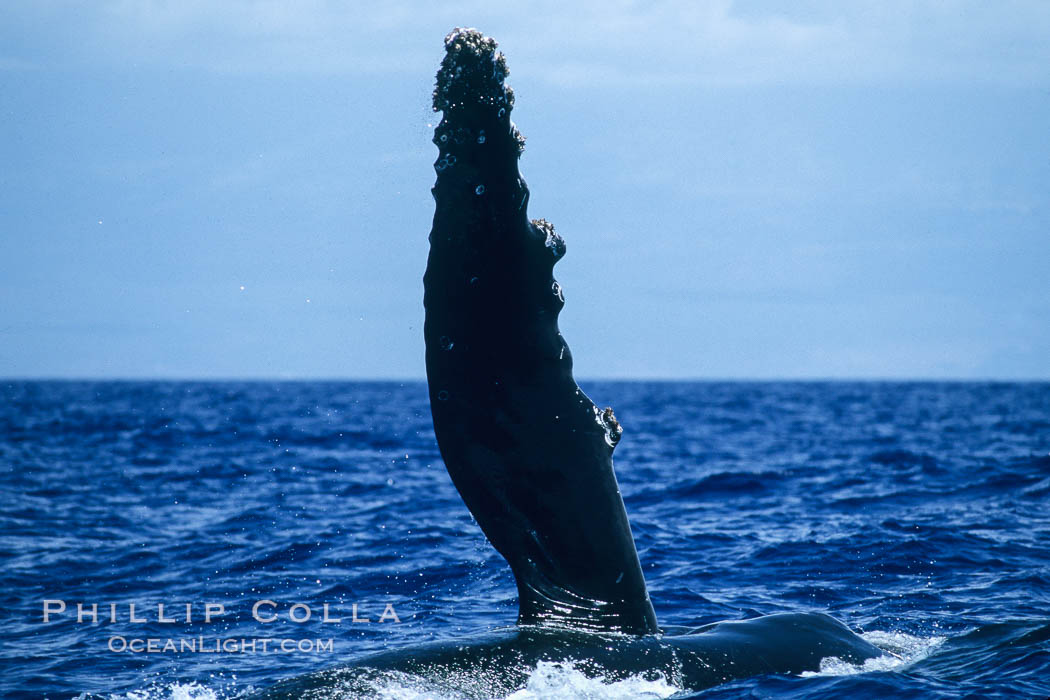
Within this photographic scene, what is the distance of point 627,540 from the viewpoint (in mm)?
6691

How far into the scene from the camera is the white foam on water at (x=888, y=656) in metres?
7.30

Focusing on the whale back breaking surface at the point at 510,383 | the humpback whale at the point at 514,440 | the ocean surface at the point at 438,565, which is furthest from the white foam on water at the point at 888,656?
the whale back breaking surface at the point at 510,383

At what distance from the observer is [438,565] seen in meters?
12.8

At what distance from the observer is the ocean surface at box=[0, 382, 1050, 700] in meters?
8.10

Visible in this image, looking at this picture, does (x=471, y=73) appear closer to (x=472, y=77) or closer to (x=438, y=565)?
(x=472, y=77)

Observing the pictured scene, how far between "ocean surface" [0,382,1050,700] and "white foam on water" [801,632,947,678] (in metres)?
0.02

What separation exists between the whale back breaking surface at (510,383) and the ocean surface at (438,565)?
0.59 meters

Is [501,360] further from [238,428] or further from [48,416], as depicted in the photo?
[48,416]

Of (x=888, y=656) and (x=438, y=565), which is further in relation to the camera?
(x=438, y=565)

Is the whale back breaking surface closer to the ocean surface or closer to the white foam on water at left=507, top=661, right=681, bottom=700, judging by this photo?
the white foam on water at left=507, top=661, right=681, bottom=700

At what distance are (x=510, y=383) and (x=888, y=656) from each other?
359 centimetres

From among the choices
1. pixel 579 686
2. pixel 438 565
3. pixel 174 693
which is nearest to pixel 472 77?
pixel 579 686

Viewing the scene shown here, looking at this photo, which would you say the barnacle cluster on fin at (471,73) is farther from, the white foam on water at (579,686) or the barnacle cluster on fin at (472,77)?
the white foam on water at (579,686)

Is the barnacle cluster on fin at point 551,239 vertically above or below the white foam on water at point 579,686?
above
